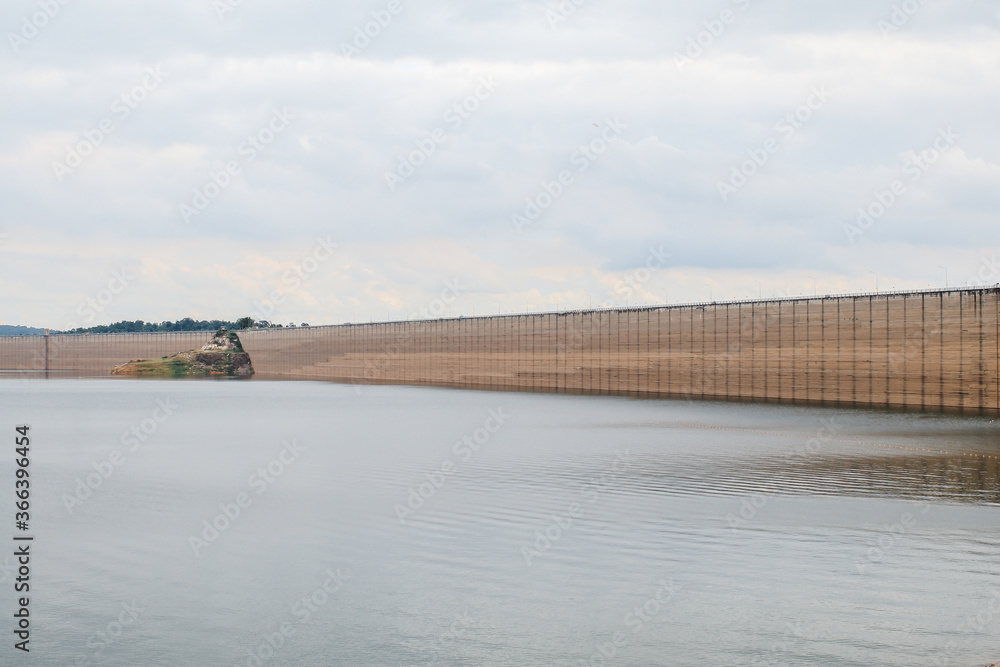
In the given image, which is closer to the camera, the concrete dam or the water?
the water

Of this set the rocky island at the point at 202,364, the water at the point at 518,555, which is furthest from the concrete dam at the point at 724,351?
the rocky island at the point at 202,364

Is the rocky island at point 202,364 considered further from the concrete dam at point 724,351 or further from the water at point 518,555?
the water at point 518,555

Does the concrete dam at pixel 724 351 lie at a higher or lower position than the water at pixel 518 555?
higher

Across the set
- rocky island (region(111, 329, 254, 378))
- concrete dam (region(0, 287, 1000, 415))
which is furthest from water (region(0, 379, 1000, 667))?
rocky island (region(111, 329, 254, 378))

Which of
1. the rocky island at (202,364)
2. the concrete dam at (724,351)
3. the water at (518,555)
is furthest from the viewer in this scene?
the rocky island at (202,364)

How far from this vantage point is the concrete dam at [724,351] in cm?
5431

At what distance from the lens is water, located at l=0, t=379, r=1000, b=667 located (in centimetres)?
1263

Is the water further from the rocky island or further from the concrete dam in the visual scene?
the rocky island

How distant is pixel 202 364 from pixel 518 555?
476 feet

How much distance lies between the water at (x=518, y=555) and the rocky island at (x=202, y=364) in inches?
4732

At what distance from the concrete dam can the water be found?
62.6ft

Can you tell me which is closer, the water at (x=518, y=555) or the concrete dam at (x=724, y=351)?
the water at (x=518, y=555)

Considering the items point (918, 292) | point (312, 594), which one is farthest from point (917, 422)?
point (312, 594)

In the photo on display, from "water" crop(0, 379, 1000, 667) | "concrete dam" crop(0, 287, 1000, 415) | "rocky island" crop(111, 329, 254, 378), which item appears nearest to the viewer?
"water" crop(0, 379, 1000, 667)
